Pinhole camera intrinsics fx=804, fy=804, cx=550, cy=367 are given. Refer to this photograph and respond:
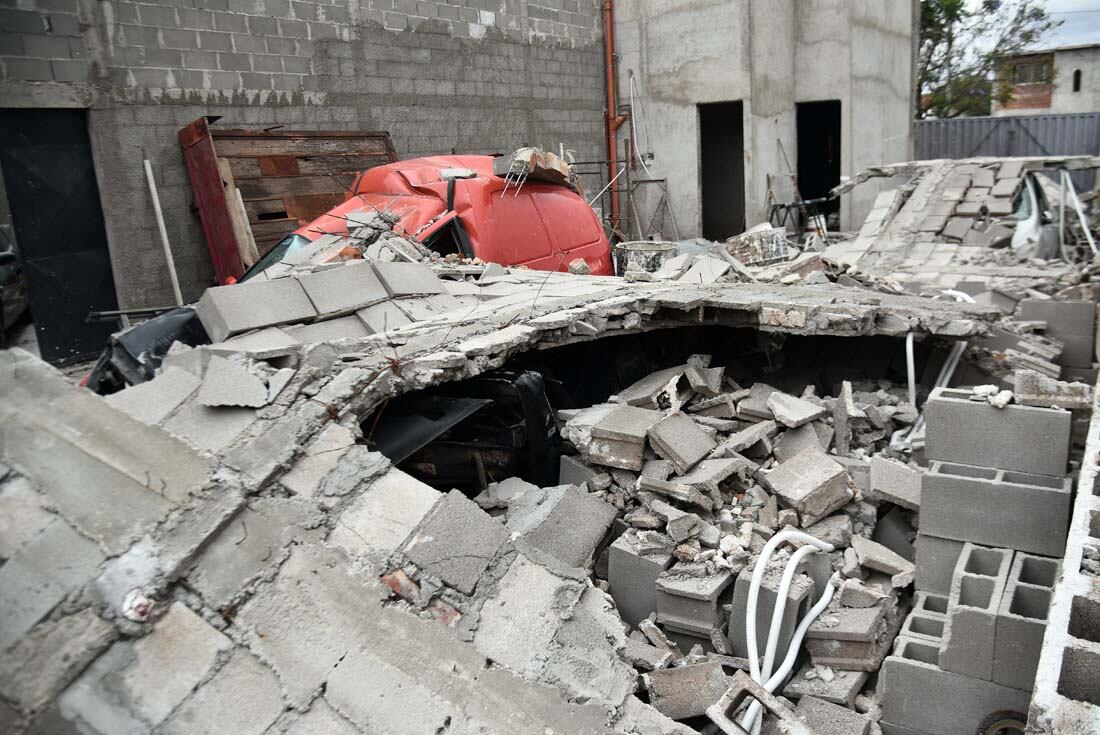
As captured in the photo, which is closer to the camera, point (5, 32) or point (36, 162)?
point (5, 32)

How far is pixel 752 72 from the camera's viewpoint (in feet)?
49.4

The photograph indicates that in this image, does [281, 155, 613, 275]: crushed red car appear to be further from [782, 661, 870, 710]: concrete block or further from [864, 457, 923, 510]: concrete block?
[782, 661, 870, 710]: concrete block

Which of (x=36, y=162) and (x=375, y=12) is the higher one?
(x=375, y=12)

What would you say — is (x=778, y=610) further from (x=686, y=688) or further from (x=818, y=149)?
(x=818, y=149)

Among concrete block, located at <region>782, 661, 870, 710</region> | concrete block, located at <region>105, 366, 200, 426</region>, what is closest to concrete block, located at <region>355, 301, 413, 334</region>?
concrete block, located at <region>105, 366, 200, 426</region>

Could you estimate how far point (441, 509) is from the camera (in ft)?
11.3

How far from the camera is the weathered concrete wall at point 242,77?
8.20m

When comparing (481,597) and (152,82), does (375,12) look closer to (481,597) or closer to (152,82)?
(152,82)

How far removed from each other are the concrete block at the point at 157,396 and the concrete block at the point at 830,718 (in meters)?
3.18

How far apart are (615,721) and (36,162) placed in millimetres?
8306

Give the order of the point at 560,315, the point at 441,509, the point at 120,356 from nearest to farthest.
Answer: the point at 441,509 → the point at 120,356 → the point at 560,315

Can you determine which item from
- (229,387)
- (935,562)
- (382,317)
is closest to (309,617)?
(229,387)

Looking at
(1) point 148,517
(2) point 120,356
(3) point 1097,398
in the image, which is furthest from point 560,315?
(3) point 1097,398

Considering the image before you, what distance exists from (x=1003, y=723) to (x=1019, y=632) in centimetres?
46
